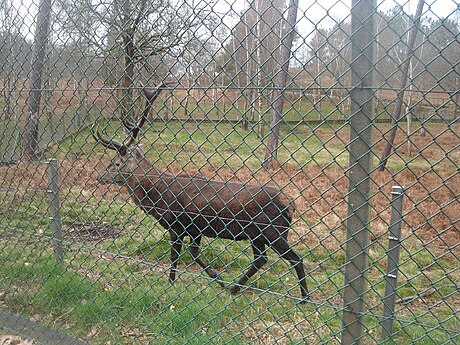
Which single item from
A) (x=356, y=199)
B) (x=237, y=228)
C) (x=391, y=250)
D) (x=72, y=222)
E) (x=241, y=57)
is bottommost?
(x=72, y=222)

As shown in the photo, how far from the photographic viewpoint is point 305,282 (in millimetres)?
5125

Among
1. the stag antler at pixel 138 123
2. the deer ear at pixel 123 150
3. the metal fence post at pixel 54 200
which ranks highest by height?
the stag antler at pixel 138 123

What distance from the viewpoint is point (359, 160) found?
6.10 feet

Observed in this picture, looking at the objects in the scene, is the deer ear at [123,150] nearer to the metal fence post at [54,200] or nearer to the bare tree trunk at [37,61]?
the metal fence post at [54,200]

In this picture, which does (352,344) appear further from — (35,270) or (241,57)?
(241,57)

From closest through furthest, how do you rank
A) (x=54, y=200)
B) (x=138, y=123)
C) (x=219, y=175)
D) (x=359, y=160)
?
(x=359, y=160)
(x=138, y=123)
(x=219, y=175)
(x=54, y=200)

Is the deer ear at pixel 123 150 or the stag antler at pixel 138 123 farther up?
the stag antler at pixel 138 123

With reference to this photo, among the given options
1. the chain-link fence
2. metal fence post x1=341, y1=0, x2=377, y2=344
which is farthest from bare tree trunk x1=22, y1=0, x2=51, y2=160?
metal fence post x1=341, y1=0, x2=377, y2=344

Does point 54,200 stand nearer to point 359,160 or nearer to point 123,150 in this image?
point 123,150

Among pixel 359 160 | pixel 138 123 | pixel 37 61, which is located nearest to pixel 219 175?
pixel 138 123

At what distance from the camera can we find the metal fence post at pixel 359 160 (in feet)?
5.72

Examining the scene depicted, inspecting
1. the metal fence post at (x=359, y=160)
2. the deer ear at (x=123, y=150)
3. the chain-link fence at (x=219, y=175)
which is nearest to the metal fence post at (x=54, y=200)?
the chain-link fence at (x=219, y=175)

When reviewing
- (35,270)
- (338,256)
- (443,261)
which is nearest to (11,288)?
(35,270)

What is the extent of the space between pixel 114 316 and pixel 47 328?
1.81 ft
